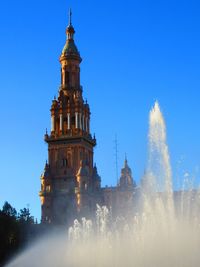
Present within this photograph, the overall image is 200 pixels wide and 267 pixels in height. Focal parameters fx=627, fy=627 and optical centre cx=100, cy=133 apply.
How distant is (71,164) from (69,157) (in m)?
1.26

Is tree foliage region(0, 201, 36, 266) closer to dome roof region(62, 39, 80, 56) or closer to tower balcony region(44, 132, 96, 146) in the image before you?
tower balcony region(44, 132, 96, 146)

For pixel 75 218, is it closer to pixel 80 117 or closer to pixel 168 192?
pixel 80 117

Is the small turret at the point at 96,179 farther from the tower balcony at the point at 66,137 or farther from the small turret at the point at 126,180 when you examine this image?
the tower balcony at the point at 66,137

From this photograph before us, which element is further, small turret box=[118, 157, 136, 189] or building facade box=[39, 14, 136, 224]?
small turret box=[118, 157, 136, 189]

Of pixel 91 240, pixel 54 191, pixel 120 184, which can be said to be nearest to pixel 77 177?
pixel 54 191

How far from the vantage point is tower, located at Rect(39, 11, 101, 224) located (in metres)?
101

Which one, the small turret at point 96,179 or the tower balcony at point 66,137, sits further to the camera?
the small turret at point 96,179

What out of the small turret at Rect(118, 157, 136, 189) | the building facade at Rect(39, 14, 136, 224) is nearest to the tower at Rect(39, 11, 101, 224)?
the building facade at Rect(39, 14, 136, 224)

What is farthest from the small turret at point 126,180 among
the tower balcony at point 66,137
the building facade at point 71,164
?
the tower balcony at point 66,137

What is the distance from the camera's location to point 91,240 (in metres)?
64.6

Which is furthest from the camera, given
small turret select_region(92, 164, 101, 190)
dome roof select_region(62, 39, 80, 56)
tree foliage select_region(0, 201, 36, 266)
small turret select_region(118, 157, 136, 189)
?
dome roof select_region(62, 39, 80, 56)

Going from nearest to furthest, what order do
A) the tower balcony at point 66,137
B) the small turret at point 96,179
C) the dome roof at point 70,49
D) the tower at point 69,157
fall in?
the tower at point 69,157, the tower balcony at point 66,137, the small turret at point 96,179, the dome roof at point 70,49

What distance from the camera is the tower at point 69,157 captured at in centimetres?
10106

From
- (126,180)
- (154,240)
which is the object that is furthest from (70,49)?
(154,240)
